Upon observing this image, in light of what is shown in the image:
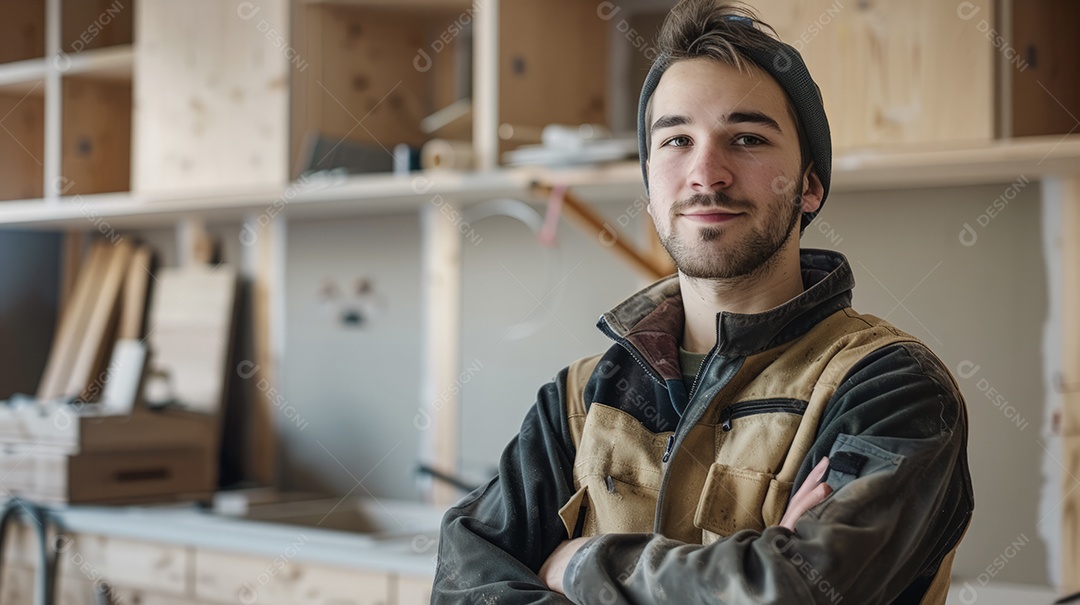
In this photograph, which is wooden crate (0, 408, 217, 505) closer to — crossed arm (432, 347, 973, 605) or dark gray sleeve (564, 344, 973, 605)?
crossed arm (432, 347, 973, 605)

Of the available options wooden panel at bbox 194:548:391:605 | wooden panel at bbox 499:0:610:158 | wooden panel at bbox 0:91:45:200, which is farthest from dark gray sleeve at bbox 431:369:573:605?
wooden panel at bbox 0:91:45:200

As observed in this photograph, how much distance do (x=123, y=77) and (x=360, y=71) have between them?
0.90 meters

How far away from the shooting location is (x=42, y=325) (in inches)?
151

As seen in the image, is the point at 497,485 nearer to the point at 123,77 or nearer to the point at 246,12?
the point at 246,12

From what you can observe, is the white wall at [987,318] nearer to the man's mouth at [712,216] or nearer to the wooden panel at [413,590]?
the wooden panel at [413,590]

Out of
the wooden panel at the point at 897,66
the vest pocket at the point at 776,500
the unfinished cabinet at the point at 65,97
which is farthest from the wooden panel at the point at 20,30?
the vest pocket at the point at 776,500

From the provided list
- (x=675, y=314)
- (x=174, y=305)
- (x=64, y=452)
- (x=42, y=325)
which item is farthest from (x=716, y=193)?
(x=42, y=325)

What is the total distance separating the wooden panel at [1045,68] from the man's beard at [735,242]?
92 centimetres

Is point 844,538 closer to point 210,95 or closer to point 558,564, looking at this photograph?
point 558,564

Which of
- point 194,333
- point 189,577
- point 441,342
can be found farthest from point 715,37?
point 194,333

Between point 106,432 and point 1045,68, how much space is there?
7.60ft

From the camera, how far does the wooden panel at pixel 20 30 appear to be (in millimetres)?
3568

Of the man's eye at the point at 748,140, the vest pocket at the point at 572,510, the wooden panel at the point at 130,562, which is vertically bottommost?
the wooden panel at the point at 130,562

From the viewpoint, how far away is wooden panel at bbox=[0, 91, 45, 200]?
3646mm
